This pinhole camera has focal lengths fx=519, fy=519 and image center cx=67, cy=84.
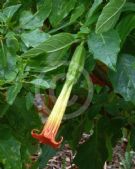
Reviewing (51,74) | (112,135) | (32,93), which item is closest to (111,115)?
(112,135)

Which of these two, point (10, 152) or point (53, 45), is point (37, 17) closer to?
point (53, 45)

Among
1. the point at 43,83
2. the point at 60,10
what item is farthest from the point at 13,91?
the point at 60,10

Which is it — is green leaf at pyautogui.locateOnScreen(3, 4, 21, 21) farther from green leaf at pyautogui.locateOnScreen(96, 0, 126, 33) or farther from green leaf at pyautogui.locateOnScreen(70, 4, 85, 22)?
green leaf at pyautogui.locateOnScreen(96, 0, 126, 33)

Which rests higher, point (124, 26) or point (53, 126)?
point (124, 26)

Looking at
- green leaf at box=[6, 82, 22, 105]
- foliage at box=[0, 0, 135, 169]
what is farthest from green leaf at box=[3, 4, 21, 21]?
green leaf at box=[6, 82, 22, 105]

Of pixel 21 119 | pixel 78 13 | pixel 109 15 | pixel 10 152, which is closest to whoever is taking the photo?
pixel 109 15

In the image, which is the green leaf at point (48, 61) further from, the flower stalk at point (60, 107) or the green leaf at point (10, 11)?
the green leaf at point (10, 11)

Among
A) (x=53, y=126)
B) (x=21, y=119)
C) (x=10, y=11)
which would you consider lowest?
(x=21, y=119)
